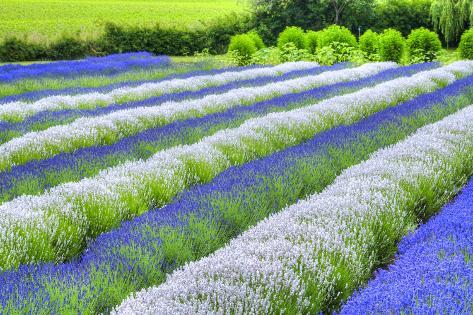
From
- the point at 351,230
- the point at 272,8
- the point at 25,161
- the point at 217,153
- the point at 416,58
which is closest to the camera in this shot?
the point at 351,230

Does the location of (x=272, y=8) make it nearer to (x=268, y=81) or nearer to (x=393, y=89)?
(x=268, y=81)

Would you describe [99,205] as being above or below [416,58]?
above

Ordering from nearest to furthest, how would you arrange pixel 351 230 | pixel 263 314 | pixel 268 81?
pixel 263 314
pixel 351 230
pixel 268 81

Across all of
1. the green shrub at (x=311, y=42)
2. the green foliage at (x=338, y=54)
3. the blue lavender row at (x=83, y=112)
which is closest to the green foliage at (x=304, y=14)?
the green shrub at (x=311, y=42)

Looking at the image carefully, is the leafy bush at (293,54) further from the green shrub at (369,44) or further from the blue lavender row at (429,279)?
the blue lavender row at (429,279)

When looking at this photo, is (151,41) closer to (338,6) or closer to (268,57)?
(268,57)

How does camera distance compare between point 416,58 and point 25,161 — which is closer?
point 25,161

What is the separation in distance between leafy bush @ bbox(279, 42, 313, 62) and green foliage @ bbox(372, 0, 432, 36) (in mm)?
9515

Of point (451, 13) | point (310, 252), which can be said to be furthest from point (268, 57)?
point (310, 252)

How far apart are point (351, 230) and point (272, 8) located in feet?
79.7

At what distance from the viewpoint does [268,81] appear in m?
12.9

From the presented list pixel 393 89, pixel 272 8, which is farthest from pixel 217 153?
pixel 272 8

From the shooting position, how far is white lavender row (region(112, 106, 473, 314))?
2586mm

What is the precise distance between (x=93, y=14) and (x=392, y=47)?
21.7m
